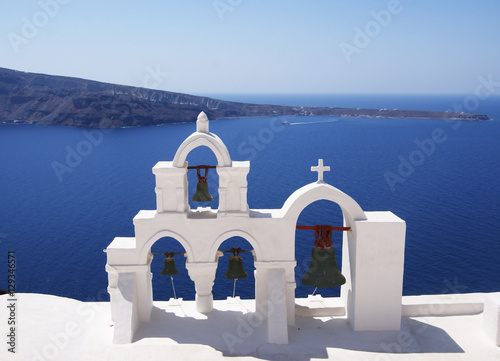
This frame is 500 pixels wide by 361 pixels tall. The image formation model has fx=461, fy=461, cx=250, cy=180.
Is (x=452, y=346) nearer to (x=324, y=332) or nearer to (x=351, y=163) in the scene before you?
(x=324, y=332)

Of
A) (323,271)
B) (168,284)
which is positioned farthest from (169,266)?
(168,284)

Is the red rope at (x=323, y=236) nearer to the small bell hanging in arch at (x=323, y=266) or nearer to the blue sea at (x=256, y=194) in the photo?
the small bell hanging in arch at (x=323, y=266)

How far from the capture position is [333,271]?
1305 cm

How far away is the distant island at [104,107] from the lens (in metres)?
122

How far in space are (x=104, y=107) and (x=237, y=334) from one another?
118044 mm

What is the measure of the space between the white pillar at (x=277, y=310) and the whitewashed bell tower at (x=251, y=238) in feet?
0.10

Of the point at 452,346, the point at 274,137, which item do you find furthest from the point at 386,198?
the point at 274,137

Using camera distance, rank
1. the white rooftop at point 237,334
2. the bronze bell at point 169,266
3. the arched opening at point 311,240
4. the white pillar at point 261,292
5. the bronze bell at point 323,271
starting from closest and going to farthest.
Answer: the white rooftop at point 237,334 → the bronze bell at point 323,271 → the white pillar at point 261,292 → the bronze bell at point 169,266 → the arched opening at point 311,240

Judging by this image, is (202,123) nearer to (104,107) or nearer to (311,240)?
(311,240)

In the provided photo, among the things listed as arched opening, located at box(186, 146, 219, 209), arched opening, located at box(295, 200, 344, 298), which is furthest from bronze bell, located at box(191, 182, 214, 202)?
arched opening, located at box(186, 146, 219, 209)

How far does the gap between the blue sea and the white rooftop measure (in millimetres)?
15253

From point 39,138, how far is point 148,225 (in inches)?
3917

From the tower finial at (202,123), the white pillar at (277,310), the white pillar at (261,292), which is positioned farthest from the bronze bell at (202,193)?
the white pillar at (277,310)

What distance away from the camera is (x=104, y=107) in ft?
401
